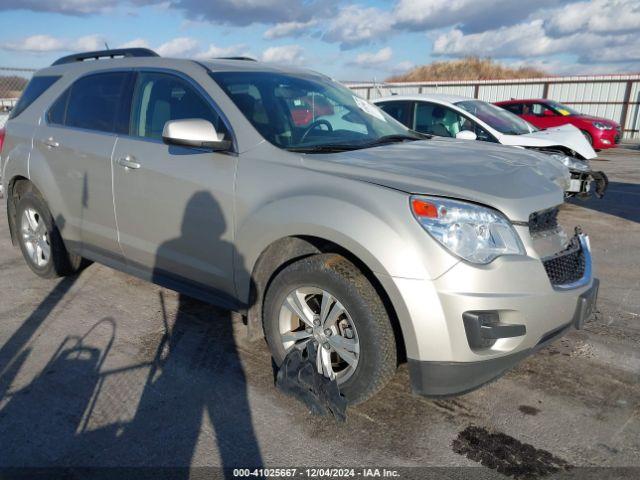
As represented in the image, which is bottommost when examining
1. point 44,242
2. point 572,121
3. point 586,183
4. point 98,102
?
point 44,242

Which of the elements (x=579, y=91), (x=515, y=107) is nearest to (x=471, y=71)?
(x=579, y=91)

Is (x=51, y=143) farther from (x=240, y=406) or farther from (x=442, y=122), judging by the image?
(x=442, y=122)

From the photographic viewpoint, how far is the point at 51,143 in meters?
4.30

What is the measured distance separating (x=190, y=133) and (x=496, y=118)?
266 inches

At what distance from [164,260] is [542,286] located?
2.33m

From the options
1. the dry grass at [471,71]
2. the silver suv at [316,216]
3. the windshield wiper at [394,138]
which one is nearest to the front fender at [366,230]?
the silver suv at [316,216]

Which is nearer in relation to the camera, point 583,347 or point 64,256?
point 583,347

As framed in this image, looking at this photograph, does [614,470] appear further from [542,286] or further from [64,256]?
[64,256]

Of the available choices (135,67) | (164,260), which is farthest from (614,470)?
(135,67)

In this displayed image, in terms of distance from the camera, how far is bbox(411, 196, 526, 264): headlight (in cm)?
239

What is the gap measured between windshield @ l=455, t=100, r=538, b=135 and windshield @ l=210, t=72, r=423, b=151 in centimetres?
476

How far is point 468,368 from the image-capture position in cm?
246

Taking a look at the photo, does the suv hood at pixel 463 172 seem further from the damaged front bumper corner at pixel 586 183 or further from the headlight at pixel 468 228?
the damaged front bumper corner at pixel 586 183

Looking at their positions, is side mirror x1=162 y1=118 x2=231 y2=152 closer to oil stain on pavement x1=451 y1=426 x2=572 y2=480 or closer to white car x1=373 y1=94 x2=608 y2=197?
oil stain on pavement x1=451 y1=426 x2=572 y2=480
